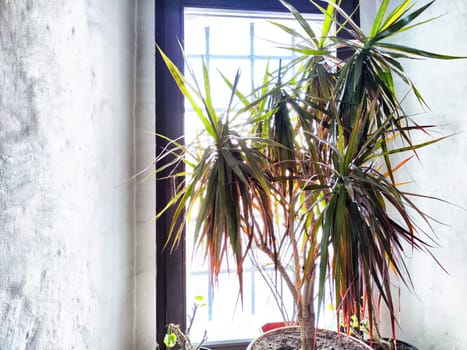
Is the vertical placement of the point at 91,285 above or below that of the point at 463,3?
below

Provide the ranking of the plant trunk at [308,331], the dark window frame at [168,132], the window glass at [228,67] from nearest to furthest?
the plant trunk at [308,331] < the dark window frame at [168,132] < the window glass at [228,67]

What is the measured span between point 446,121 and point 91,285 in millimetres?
1290

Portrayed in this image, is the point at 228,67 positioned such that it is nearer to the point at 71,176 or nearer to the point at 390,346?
the point at 71,176

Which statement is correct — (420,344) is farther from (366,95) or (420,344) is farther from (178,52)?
(178,52)

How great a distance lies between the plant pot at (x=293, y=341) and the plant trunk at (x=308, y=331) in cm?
7

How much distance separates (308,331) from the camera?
46.9 inches

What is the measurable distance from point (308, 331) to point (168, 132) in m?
0.94

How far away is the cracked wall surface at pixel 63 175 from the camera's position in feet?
1.94

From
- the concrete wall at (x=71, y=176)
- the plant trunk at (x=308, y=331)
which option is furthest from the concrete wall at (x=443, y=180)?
the concrete wall at (x=71, y=176)

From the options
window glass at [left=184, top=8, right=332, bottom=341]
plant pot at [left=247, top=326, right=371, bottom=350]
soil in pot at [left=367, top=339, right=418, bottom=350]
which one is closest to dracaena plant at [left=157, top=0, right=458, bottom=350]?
plant pot at [left=247, top=326, right=371, bottom=350]

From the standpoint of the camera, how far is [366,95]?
1.13m

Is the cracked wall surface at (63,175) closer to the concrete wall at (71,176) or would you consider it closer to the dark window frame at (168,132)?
the concrete wall at (71,176)

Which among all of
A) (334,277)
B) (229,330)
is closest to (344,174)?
(334,277)

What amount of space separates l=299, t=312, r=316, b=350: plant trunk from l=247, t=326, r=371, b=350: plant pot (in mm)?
69
